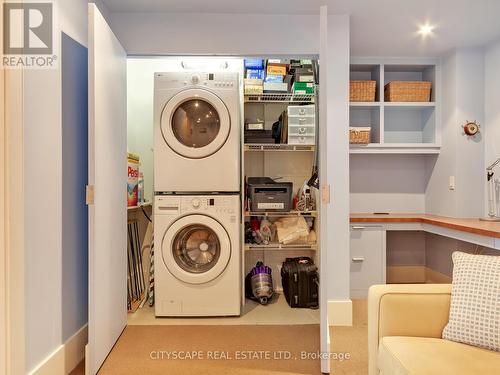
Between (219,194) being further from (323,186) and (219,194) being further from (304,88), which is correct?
(304,88)

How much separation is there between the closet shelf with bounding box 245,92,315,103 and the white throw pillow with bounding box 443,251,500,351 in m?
1.92

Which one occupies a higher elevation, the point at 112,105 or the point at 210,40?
the point at 210,40

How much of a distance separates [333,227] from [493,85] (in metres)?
2.04

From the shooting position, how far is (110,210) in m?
2.02

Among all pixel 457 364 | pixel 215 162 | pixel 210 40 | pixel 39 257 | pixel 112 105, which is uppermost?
pixel 210 40

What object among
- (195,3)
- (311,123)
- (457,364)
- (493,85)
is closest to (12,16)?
(195,3)

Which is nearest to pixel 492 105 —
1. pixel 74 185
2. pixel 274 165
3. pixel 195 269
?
pixel 274 165

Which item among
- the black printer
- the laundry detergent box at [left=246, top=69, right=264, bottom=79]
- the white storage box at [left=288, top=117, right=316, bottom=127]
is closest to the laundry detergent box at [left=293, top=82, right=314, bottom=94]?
the white storage box at [left=288, top=117, right=316, bottom=127]

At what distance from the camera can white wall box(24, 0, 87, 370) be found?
153 centimetres

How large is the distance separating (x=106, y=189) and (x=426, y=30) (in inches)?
109

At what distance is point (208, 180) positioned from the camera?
2.58m

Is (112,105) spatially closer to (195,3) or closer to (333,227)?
(195,3)

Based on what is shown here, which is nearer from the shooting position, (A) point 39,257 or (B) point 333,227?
(A) point 39,257

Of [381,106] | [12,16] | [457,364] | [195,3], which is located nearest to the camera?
[457,364]
